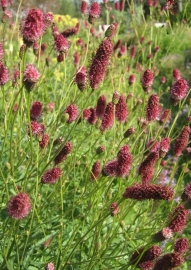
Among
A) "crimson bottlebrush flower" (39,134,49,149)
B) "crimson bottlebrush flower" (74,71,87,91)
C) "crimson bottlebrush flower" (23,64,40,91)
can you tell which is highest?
"crimson bottlebrush flower" (23,64,40,91)

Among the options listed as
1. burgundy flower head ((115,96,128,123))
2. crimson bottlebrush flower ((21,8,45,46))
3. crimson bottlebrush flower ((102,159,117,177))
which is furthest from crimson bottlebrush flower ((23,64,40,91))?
burgundy flower head ((115,96,128,123))

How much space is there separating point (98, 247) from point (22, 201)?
0.59m

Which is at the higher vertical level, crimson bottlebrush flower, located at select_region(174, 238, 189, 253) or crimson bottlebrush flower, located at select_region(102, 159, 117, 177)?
crimson bottlebrush flower, located at select_region(102, 159, 117, 177)

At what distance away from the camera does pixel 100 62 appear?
148cm

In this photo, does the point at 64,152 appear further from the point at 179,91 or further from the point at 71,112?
the point at 179,91

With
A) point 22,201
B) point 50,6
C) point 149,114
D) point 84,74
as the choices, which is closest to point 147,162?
point 149,114

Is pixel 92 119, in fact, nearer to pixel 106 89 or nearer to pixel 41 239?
pixel 41 239

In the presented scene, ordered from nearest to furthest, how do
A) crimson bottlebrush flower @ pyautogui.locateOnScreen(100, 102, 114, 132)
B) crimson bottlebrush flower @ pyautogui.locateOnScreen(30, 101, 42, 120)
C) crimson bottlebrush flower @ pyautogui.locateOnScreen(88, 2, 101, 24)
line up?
crimson bottlebrush flower @ pyautogui.locateOnScreen(30, 101, 42, 120) → crimson bottlebrush flower @ pyautogui.locateOnScreen(100, 102, 114, 132) → crimson bottlebrush flower @ pyautogui.locateOnScreen(88, 2, 101, 24)

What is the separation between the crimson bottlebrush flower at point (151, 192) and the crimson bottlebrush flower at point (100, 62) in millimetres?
435

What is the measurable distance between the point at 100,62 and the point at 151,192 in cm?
50

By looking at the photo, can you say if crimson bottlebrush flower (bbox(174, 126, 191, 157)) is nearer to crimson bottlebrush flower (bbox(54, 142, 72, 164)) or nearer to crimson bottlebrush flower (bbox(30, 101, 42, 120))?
crimson bottlebrush flower (bbox(54, 142, 72, 164))

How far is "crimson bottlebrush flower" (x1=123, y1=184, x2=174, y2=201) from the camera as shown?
1178 millimetres

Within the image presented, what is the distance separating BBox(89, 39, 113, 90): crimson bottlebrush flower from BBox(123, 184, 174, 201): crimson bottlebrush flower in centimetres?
44

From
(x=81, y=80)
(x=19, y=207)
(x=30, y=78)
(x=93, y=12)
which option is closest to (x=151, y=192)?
(x=19, y=207)
